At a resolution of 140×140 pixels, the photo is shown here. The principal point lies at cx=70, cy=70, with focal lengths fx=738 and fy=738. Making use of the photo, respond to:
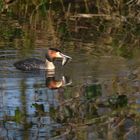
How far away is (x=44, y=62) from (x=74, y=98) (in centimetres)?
257

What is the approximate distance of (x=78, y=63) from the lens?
465 inches

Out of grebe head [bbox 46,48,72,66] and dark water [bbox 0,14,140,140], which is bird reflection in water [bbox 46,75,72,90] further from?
grebe head [bbox 46,48,72,66]

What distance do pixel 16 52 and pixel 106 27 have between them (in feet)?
12.8

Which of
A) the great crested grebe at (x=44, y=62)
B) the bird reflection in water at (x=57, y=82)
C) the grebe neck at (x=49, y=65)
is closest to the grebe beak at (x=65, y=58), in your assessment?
the great crested grebe at (x=44, y=62)

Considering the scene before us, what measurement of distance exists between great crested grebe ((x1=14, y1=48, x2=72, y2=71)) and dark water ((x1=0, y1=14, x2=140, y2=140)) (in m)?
0.11

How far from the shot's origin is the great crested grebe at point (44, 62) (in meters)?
11.4

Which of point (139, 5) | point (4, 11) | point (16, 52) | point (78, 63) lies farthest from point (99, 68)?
point (4, 11)

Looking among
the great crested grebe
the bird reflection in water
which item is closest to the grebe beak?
the great crested grebe

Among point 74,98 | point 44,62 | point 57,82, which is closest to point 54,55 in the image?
point 44,62

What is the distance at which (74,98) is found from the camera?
9.34 m

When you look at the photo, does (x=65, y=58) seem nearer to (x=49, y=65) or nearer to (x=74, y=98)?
(x=49, y=65)

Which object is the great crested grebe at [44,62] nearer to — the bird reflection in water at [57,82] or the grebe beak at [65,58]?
the grebe beak at [65,58]

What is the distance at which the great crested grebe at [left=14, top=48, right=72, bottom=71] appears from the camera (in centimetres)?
1136

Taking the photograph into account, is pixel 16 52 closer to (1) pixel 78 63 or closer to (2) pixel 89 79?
(1) pixel 78 63
